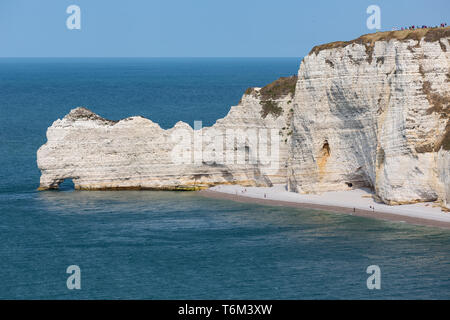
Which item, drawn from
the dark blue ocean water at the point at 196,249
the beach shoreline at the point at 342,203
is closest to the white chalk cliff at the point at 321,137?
the beach shoreline at the point at 342,203

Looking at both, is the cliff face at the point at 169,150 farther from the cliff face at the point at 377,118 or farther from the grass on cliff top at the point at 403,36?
the grass on cliff top at the point at 403,36

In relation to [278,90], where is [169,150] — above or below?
below

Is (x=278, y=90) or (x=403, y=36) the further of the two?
(x=278, y=90)

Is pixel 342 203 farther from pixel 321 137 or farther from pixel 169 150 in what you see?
pixel 169 150

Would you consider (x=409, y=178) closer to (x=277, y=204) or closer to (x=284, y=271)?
(x=277, y=204)

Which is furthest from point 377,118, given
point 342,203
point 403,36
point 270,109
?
point 270,109

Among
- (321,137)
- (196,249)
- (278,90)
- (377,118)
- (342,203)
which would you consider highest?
(278,90)
